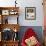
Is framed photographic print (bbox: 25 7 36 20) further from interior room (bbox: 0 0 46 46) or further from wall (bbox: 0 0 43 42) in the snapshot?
wall (bbox: 0 0 43 42)

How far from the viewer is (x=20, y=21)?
5785 millimetres

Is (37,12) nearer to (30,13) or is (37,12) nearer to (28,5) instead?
(30,13)

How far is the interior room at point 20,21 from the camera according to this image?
222 inches

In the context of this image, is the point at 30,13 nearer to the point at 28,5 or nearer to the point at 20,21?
the point at 28,5

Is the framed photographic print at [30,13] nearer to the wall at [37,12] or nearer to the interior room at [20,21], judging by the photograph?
the interior room at [20,21]

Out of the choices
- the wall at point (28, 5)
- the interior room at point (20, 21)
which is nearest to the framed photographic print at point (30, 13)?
the interior room at point (20, 21)

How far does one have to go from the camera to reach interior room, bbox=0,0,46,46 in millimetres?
5629

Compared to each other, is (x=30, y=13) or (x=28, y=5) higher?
(x=28, y=5)

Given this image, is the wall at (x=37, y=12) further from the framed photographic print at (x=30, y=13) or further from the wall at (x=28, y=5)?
the framed photographic print at (x=30, y=13)

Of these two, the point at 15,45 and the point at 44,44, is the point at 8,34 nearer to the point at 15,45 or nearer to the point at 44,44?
the point at 15,45

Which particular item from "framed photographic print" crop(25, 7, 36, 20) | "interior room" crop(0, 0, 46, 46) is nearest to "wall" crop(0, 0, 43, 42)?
"interior room" crop(0, 0, 46, 46)

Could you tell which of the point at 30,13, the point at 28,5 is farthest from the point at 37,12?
the point at 28,5

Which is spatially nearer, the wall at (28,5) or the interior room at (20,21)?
the interior room at (20,21)

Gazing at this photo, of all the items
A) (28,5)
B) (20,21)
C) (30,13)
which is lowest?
(20,21)
